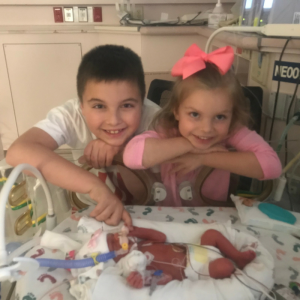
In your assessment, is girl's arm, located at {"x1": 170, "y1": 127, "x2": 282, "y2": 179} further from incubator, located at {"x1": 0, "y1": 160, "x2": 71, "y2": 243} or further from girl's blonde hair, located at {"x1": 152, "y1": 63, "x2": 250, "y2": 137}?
incubator, located at {"x1": 0, "y1": 160, "x2": 71, "y2": 243}

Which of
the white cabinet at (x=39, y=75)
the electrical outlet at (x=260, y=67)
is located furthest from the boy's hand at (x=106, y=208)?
the white cabinet at (x=39, y=75)

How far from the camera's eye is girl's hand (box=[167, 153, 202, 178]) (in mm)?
850

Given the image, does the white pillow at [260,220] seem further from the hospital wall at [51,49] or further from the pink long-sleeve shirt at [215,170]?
the hospital wall at [51,49]

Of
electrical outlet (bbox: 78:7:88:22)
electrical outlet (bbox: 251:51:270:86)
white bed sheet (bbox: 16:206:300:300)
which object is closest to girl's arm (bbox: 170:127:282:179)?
white bed sheet (bbox: 16:206:300:300)

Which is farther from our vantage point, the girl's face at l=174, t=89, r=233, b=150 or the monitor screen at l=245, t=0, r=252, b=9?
the monitor screen at l=245, t=0, r=252, b=9

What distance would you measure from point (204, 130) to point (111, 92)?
0.92ft

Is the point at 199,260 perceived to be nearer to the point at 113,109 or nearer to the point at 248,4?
the point at 113,109

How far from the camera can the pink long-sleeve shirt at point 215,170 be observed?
2.68 ft

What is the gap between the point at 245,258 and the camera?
2.08 feet

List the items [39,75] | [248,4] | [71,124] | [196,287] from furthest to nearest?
[39,75], [248,4], [71,124], [196,287]

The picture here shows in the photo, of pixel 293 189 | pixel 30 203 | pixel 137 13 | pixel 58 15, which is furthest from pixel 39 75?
pixel 293 189

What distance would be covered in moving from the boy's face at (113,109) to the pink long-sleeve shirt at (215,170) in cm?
6

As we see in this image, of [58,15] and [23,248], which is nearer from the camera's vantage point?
[23,248]

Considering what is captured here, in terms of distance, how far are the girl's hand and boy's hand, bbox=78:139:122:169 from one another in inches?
7.1
